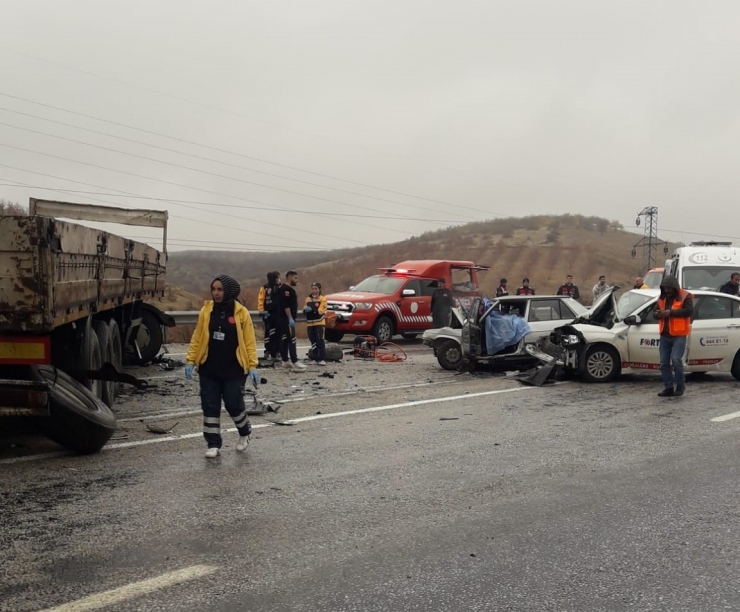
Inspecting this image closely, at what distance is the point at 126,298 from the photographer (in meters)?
9.82

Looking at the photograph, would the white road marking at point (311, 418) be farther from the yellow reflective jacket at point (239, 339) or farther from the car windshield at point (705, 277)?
the car windshield at point (705, 277)

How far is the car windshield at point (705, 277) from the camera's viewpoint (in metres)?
16.9

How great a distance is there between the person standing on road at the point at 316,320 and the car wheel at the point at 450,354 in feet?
7.66

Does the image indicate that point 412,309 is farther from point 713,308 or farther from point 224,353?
point 224,353

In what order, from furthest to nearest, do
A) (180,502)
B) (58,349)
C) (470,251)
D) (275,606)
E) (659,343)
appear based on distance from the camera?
1. (470,251)
2. (659,343)
3. (58,349)
4. (180,502)
5. (275,606)

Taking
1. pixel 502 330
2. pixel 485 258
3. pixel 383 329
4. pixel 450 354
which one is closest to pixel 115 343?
pixel 450 354

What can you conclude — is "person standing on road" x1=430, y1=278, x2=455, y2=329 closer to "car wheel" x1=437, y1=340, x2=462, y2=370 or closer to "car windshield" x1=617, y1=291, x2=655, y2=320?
"car wheel" x1=437, y1=340, x2=462, y2=370

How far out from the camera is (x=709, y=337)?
11750 mm

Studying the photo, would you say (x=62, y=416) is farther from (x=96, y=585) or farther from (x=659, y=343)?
(x=659, y=343)

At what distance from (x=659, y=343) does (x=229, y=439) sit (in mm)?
6946

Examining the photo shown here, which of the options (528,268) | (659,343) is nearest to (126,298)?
(659,343)

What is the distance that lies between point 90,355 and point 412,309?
1224 centimetres

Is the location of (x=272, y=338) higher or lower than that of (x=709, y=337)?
lower

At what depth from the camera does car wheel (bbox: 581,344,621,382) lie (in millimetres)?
11695
